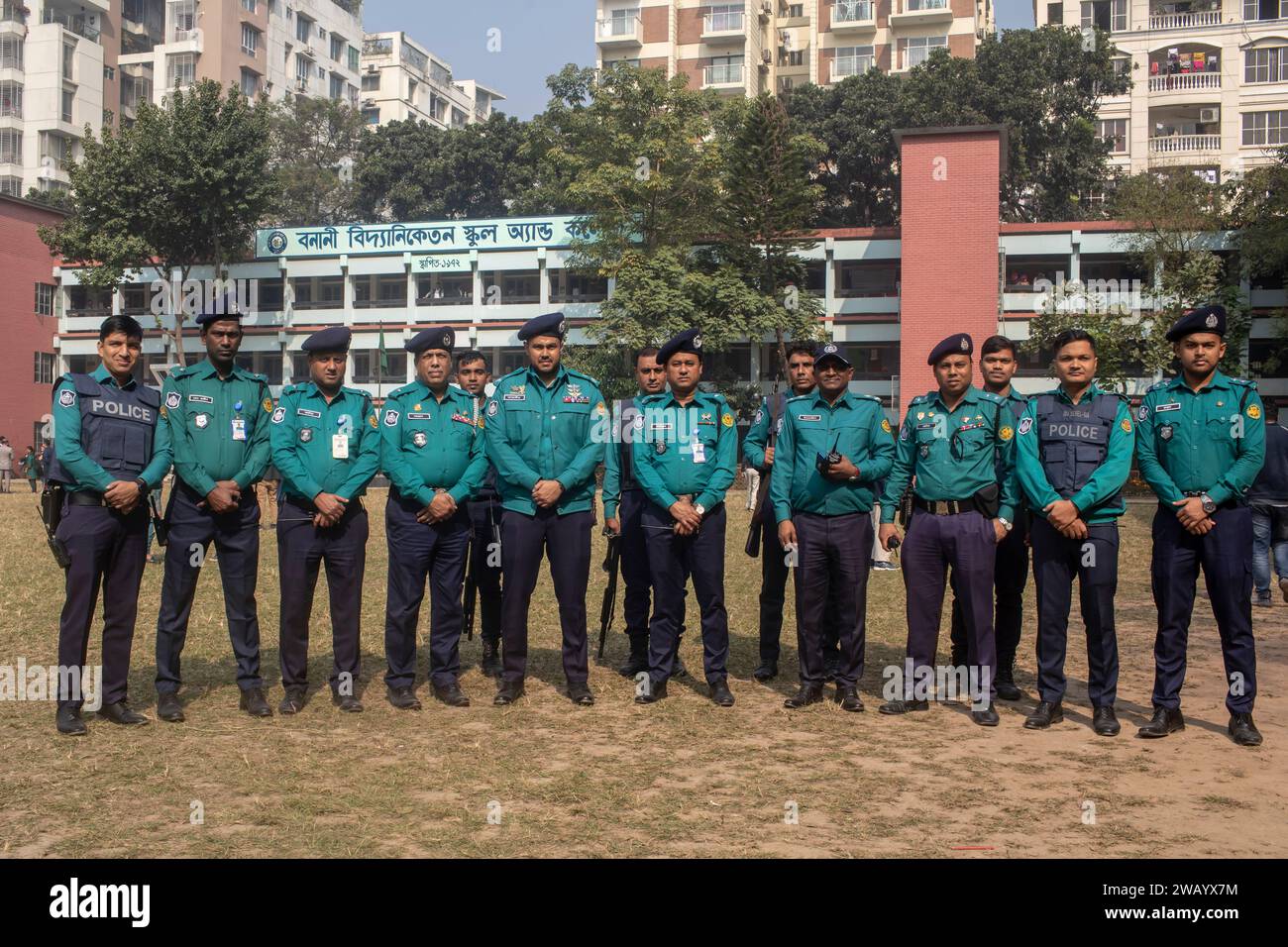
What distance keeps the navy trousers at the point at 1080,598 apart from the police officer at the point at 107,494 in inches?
209

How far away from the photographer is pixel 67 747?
6.59 meters

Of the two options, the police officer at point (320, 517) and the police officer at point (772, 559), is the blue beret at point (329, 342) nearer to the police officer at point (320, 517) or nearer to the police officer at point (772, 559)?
the police officer at point (320, 517)

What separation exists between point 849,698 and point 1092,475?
2007mm

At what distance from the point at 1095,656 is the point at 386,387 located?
173 ft

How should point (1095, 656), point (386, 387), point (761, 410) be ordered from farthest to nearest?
point (386, 387), point (761, 410), point (1095, 656)

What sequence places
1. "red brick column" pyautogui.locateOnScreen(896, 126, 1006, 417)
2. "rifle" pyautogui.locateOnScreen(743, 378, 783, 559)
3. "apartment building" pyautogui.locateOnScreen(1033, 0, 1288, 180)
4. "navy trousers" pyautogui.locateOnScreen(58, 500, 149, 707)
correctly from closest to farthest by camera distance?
"navy trousers" pyautogui.locateOnScreen(58, 500, 149, 707), "rifle" pyautogui.locateOnScreen(743, 378, 783, 559), "red brick column" pyautogui.locateOnScreen(896, 126, 1006, 417), "apartment building" pyautogui.locateOnScreen(1033, 0, 1288, 180)

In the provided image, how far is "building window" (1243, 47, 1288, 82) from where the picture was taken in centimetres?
5538

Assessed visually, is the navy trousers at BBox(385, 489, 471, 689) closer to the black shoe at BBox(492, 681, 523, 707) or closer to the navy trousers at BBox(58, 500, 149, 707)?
the black shoe at BBox(492, 681, 523, 707)

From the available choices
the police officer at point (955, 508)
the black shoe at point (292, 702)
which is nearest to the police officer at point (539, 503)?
the black shoe at point (292, 702)

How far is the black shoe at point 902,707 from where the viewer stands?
7.61m

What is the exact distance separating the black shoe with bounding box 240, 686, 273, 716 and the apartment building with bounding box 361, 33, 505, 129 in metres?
84.2

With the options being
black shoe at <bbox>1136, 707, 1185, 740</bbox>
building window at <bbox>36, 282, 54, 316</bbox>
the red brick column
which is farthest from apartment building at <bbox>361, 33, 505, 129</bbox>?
black shoe at <bbox>1136, 707, 1185, 740</bbox>
